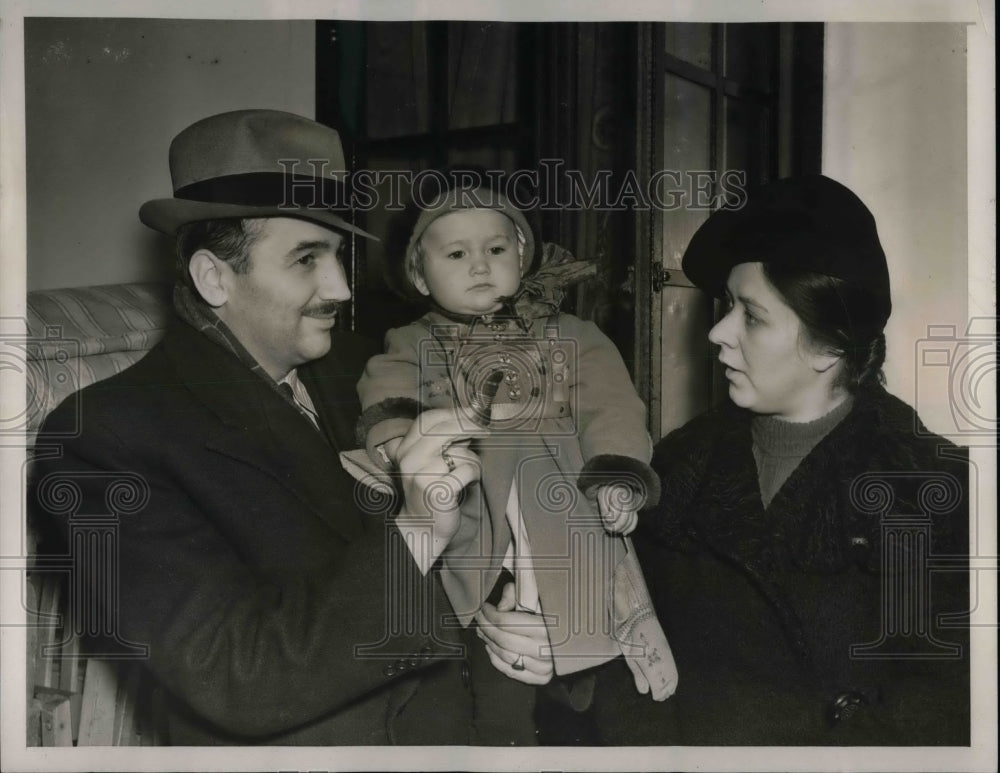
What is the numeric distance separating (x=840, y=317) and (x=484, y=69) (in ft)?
2.69

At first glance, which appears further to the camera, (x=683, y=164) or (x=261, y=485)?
(x=683, y=164)

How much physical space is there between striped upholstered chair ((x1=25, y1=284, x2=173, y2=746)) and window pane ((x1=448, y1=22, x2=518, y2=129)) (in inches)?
26.2

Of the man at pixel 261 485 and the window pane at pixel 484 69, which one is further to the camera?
the window pane at pixel 484 69

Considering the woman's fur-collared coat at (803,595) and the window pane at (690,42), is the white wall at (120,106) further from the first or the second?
the woman's fur-collared coat at (803,595)

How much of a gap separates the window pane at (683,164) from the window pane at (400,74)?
47 cm

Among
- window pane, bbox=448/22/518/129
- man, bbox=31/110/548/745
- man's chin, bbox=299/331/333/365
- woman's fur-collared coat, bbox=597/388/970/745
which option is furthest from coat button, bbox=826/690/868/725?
window pane, bbox=448/22/518/129

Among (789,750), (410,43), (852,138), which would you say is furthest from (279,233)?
(789,750)

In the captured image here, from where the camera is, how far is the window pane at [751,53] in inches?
68.9

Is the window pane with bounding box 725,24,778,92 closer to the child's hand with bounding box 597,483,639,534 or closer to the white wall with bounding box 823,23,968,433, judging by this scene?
the white wall with bounding box 823,23,968,433

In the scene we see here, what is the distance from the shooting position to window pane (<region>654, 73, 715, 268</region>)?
5.65 ft

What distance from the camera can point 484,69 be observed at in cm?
174

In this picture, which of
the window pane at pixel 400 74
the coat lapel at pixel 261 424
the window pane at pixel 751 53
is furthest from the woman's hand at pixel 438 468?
the window pane at pixel 751 53

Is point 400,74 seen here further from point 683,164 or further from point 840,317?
point 840,317

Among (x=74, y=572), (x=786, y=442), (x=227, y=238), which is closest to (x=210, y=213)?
(x=227, y=238)
